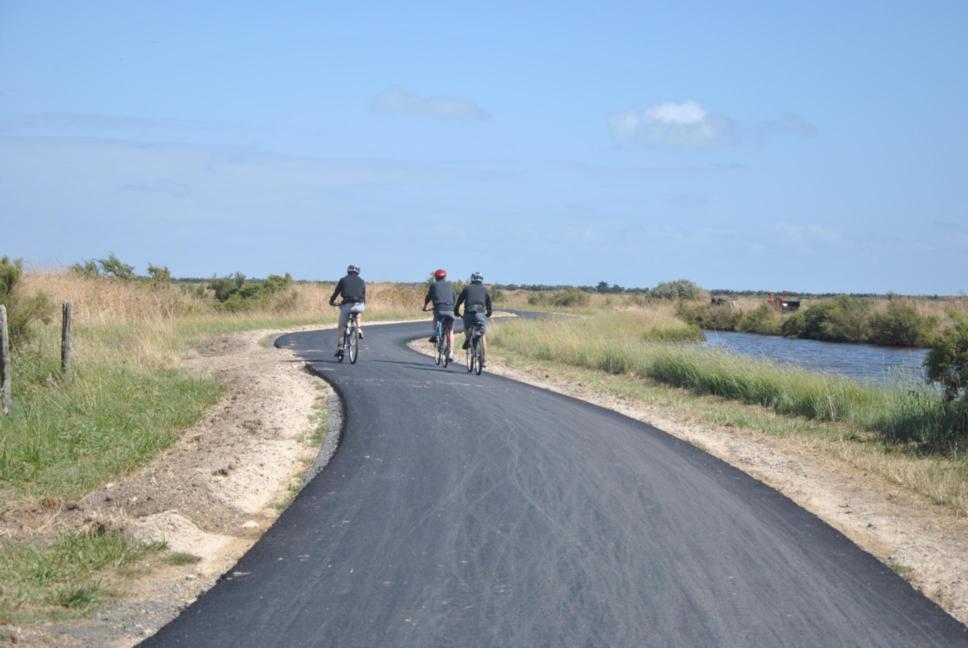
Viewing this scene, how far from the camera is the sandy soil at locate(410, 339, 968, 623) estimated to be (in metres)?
8.41

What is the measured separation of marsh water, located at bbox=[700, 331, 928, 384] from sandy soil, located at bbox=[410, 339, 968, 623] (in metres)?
10.7

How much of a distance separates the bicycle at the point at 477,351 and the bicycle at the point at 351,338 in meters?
2.64

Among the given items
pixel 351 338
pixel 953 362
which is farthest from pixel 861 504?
pixel 351 338

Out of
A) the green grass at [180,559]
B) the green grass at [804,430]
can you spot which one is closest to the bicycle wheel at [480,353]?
the green grass at [804,430]

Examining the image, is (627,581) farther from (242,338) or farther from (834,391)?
(242,338)

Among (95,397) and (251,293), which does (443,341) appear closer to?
(95,397)

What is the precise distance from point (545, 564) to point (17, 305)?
50.1 feet

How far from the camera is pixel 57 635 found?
19.2ft

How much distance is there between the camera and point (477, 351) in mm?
23219

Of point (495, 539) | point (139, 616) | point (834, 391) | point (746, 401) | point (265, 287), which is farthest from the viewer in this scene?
point (265, 287)

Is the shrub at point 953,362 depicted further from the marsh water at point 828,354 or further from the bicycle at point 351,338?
the bicycle at point 351,338

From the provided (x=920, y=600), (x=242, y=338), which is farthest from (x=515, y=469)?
(x=242, y=338)

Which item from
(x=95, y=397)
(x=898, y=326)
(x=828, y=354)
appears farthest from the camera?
(x=898, y=326)

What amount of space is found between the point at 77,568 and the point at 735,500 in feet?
20.8
